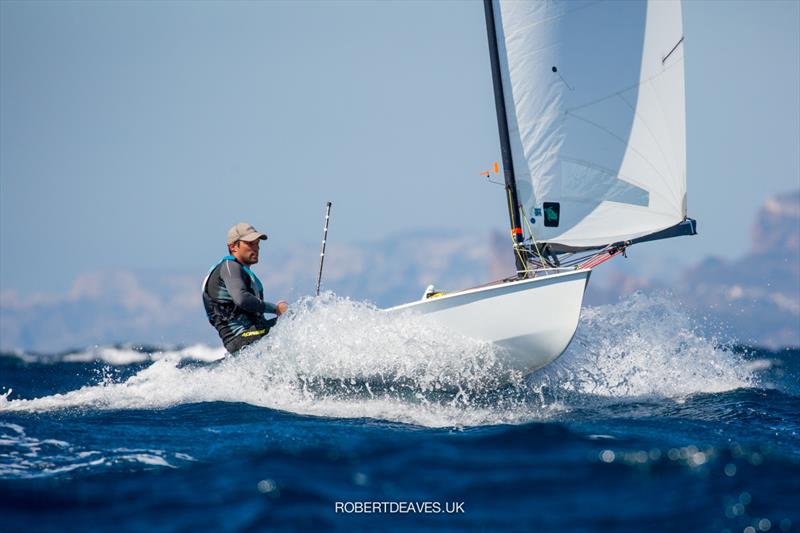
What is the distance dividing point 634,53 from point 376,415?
16.3 ft

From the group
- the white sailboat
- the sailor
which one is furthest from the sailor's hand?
the white sailboat

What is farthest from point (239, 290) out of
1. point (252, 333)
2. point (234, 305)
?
point (252, 333)

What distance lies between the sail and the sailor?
308cm

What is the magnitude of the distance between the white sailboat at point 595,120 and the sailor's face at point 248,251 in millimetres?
2857

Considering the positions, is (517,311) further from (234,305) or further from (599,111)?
(234,305)

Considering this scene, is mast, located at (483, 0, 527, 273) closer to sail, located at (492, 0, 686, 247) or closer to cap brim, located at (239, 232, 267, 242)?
sail, located at (492, 0, 686, 247)

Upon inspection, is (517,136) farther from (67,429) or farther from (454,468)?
(67,429)

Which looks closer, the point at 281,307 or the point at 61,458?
the point at 61,458

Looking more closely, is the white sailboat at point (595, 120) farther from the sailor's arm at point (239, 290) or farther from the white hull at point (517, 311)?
the sailor's arm at point (239, 290)

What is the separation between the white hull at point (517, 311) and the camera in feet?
25.9

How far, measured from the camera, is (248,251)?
28.4 feet

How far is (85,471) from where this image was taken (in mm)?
5441

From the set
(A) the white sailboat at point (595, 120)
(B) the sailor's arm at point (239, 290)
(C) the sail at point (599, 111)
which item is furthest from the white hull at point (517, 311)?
(B) the sailor's arm at point (239, 290)

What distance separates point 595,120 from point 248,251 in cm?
408
